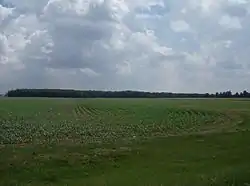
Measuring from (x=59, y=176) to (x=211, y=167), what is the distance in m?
Answer: 7.00

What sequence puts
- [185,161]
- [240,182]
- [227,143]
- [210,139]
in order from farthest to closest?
[210,139] → [227,143] → [185,161] → [240,182]

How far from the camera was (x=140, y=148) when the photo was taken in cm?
2828

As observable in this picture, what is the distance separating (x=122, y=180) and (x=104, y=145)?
12.1 meters

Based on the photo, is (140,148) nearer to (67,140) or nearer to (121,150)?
(121,150)

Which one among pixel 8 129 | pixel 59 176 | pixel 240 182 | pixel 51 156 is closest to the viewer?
pixel 240 182

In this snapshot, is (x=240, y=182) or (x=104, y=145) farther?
(x=104, y=145)

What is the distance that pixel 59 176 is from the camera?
20156 millimetres

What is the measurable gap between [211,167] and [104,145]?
1039cm

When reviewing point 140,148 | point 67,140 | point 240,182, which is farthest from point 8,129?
point 240,182

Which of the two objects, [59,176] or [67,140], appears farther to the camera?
[67,140]

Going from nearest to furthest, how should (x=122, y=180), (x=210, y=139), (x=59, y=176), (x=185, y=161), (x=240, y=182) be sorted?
(x=240, y=182) → (x=122, y=180) → (x=59, y=176) → (x=185, y=161) → (x=210, y=139)

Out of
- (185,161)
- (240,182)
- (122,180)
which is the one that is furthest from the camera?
(185,161)

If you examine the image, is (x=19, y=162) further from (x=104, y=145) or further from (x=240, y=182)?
(x=240, y=182)

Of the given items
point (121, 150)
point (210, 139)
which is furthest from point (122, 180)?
point (210, 139)
